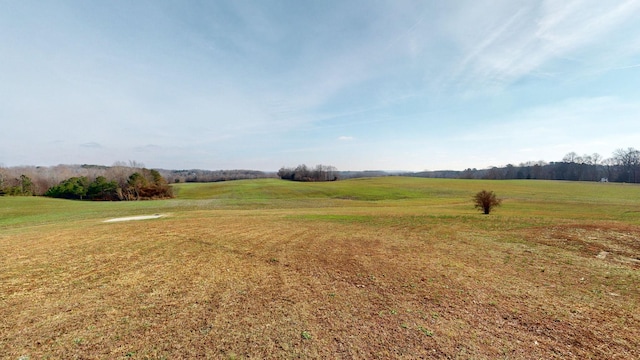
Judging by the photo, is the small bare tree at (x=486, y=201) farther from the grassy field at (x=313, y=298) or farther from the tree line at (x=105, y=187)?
the tree line at (x=105, y=187)

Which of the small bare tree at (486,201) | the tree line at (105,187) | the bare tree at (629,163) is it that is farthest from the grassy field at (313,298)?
the bare tree at (629,163)

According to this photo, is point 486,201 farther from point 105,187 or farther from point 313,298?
point 105,187

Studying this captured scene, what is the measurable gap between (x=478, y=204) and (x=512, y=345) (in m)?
21.5

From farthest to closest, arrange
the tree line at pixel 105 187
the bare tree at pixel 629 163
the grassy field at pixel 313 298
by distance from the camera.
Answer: the bare tree at pixel 629 163 → the tree line at pixel 105 187 → the grassy field at pixel 313 298

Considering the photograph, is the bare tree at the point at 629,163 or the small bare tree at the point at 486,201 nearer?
the small bare tree at the point at 486,201

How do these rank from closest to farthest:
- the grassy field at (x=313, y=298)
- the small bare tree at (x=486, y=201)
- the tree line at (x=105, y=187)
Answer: the grassy field at (x=313, y=298) < the small bare tree at (x=486, y=201) < the tree line at (x=105, y=187)

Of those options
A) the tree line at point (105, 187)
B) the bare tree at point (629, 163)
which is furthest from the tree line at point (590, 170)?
the tree line at point (105, 187)

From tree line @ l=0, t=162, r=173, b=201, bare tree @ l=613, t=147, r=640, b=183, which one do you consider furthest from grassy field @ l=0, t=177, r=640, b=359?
bare tree @ l=613, t=147, r=640, b=183

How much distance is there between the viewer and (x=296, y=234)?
1250cm

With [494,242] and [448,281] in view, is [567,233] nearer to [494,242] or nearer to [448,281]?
[494,242]

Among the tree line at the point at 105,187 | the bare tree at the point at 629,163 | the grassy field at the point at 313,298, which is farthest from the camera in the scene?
the bare tree at the point at 629,163

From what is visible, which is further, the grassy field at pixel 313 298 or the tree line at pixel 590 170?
the tree line at pixel 590 170

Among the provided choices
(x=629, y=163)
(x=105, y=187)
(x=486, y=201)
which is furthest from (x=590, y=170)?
(x=105, y=187)

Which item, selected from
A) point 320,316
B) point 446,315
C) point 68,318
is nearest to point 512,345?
point 446,315
